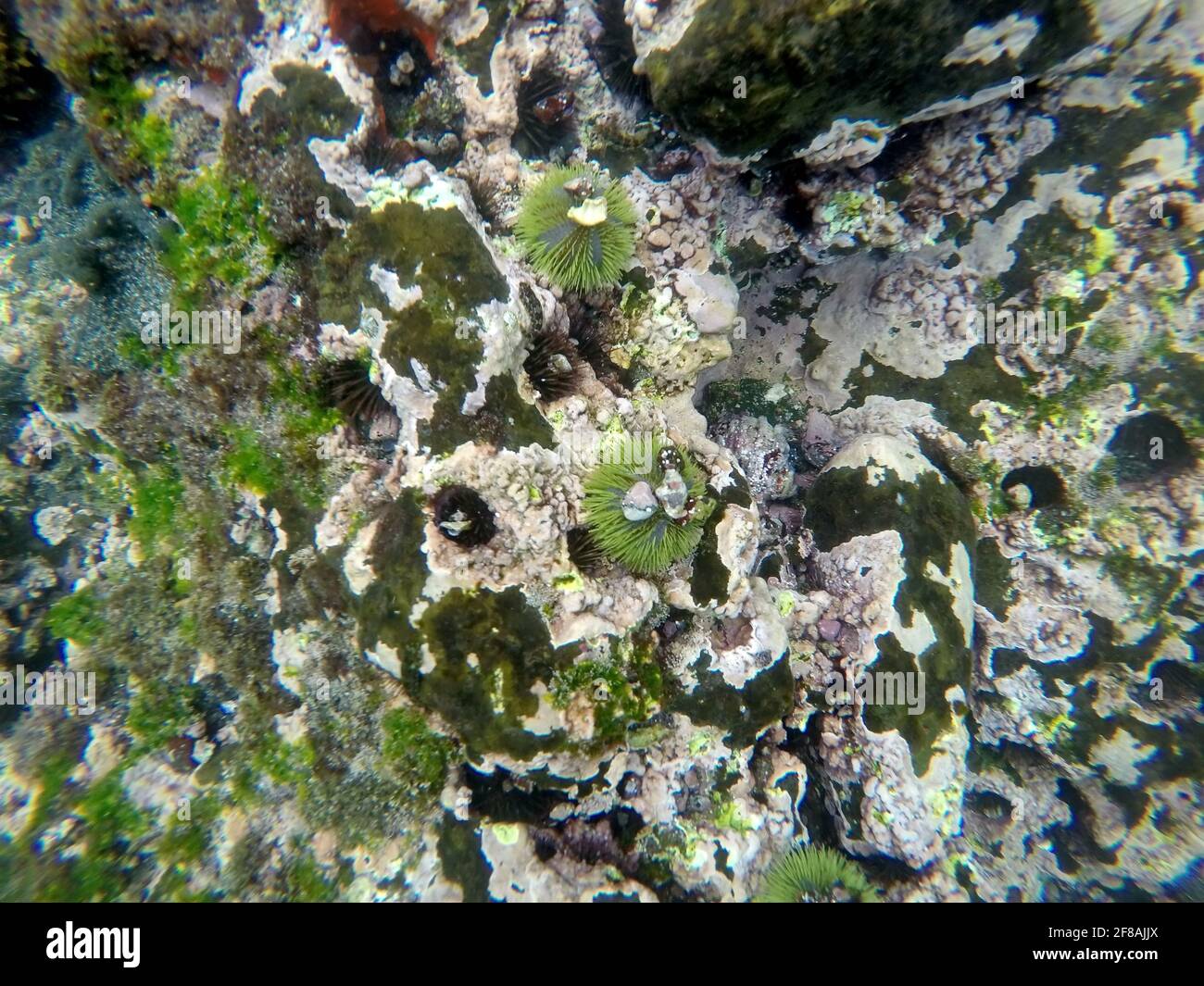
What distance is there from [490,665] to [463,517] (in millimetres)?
941

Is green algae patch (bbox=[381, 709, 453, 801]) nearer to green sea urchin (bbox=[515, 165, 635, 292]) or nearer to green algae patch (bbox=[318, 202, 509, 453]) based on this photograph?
green algae patch (bbox=[318, 202, 509, 453])

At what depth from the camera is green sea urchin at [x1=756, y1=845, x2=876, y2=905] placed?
3.81m

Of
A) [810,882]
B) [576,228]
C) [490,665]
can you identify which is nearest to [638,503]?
[490,665]

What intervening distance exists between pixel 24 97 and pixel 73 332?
2034 millimetres

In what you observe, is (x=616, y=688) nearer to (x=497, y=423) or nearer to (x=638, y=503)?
(x=638, y=503)

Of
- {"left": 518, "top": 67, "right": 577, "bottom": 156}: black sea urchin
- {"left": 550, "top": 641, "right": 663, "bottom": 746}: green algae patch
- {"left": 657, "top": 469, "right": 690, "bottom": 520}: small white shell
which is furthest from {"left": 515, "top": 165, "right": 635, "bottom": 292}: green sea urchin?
{"left": 550, "top": 641, "right": 663, "bottom": 746}: green algae patch

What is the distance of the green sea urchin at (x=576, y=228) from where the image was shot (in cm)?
371

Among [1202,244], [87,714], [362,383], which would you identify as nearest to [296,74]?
[362,383]

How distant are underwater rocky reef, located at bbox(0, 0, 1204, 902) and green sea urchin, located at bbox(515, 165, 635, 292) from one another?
0.03m

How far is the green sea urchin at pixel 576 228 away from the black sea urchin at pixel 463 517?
1707mm

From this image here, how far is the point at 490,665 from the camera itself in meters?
3.47

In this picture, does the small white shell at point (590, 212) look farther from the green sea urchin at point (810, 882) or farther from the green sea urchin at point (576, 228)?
the green sea urchin at point (810, 882)
